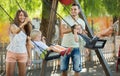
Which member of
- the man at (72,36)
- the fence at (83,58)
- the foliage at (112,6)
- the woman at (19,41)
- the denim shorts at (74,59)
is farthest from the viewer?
the foliage at (112,6)

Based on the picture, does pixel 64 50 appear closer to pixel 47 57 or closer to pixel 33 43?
pixel 47 57

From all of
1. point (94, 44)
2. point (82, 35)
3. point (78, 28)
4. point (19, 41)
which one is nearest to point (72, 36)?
point (78, 28)

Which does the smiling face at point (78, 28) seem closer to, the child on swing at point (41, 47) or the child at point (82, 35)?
the child at point (82, 35)

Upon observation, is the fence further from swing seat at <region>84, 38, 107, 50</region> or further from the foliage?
swing seat at <region>84, 38, 107, 50</region>

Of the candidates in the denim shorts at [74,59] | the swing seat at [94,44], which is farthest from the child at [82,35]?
the denim shorts at [74,59]

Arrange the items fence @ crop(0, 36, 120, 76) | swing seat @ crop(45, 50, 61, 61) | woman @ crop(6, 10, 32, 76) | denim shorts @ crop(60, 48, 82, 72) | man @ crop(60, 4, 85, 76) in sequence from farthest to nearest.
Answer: fence @ crop(0, 36, 120, 76)
denim shorts @ crop(60, 48, 82, 72)
man @ crop(60, 4, 85, 76)
woman @ crop(6, 10, 32, 76)
swing seat @ crop(45, 50, 61, 61)

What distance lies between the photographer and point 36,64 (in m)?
11.9

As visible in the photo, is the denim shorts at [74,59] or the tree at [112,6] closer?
the denim shorts at [74,59]

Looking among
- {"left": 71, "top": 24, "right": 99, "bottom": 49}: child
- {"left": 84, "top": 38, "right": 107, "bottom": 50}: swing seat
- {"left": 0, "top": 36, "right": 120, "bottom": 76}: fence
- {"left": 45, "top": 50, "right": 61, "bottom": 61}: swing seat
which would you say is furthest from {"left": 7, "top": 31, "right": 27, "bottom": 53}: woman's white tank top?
{"left": 0, "top": 36, "right": 120, "bottom": 76}: fence

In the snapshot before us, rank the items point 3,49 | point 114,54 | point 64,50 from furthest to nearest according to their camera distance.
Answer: point 114,54 → point 3,49 → point 64,50

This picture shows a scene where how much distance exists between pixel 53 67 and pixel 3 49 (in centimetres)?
163

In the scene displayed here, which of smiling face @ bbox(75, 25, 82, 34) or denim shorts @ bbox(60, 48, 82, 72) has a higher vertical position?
smiling face @ bbox(75, 25, 82, 34)

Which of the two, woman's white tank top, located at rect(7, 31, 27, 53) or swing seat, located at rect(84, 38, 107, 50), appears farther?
woman's white tank top, located at rect(7, 31, 27, 53)

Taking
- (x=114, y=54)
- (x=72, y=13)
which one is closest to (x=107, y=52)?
(x=114, y=54)
